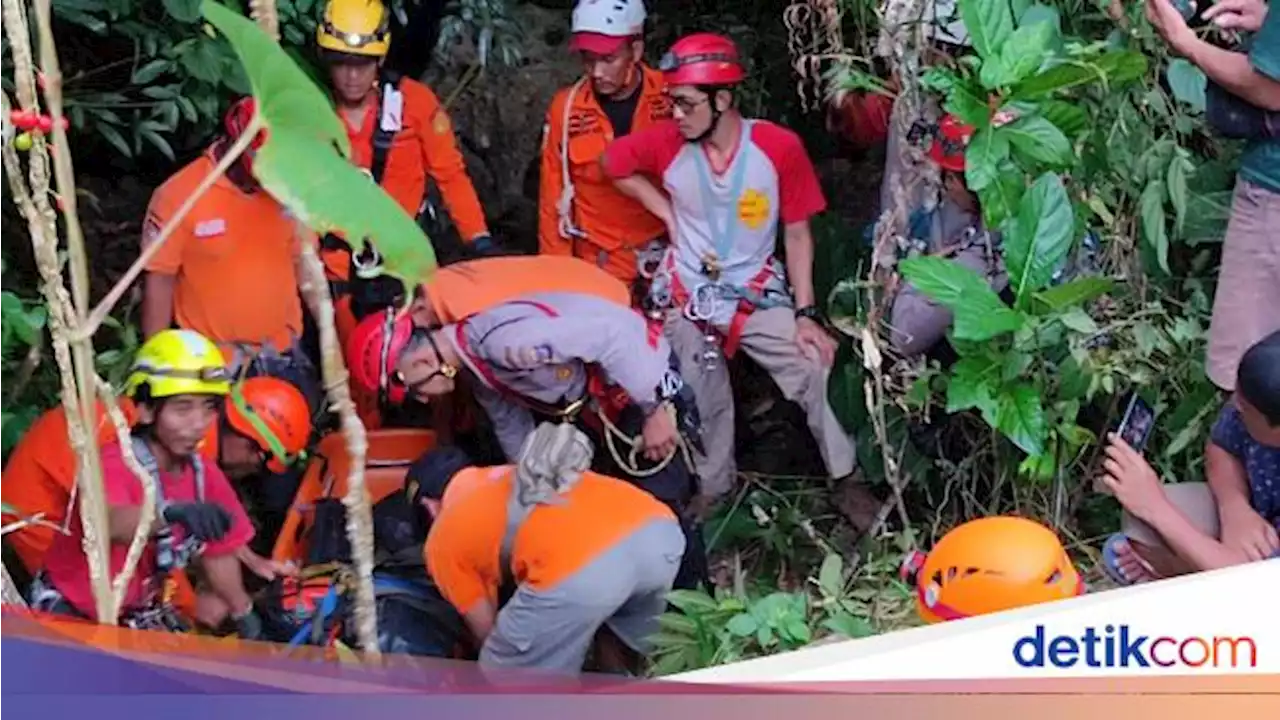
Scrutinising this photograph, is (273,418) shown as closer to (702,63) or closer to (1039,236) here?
(702,63)

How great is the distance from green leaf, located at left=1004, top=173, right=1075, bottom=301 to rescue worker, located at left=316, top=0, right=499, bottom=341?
174 centimetres

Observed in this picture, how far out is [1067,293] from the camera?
4.35 meters

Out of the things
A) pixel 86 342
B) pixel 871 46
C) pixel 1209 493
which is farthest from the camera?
pixel 871 46

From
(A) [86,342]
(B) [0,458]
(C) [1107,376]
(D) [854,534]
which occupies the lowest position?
(D) [854,534]

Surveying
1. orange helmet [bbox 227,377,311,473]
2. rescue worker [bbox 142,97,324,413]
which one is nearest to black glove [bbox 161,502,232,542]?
orange helmet [bbox 227,377,311,473]

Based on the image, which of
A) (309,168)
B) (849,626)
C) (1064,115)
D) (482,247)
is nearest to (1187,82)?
(1064,115)

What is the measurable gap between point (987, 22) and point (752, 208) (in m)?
1.31

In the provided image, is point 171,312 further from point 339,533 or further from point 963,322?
point 963,322

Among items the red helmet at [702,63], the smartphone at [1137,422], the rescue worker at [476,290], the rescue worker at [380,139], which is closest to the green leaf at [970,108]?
the smartphone at [1137,422]

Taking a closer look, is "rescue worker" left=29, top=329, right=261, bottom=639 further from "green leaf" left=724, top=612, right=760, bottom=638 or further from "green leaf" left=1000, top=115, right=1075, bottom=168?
"green leaf" left=1000, top=115, right=1075, bottom=168

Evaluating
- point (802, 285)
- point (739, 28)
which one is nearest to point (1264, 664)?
point (802, 285)

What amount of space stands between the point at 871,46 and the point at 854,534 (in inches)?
49.2

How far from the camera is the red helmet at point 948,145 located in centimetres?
483

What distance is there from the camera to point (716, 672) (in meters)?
3.53
